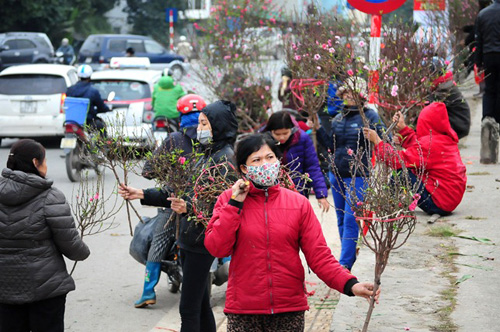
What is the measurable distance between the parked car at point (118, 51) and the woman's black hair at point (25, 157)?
26.6 meters

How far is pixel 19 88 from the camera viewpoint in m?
17.5

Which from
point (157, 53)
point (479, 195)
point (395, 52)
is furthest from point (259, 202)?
point (157, 53)

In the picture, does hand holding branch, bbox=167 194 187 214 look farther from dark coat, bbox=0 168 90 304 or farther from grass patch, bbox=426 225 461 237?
grass patch, bbox=426 225 461 237

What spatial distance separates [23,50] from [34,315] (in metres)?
30.0

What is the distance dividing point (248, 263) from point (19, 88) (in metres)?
14.0

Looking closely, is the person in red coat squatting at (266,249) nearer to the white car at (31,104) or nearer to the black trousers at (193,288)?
A: the black trousers at (193,288)

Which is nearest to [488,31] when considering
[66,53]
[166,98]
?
[166,98]

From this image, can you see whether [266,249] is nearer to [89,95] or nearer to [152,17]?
[89,95]

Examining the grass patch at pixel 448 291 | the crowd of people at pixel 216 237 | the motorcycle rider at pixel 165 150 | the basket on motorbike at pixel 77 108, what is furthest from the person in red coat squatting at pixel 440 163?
the basket on motorbike at pixel 77 108

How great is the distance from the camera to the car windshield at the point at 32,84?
57.1 feet

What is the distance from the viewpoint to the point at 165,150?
19.0ft

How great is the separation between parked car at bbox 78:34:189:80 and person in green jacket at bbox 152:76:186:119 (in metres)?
15.8

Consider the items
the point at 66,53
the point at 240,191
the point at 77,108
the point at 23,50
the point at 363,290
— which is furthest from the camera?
the point at 66,53

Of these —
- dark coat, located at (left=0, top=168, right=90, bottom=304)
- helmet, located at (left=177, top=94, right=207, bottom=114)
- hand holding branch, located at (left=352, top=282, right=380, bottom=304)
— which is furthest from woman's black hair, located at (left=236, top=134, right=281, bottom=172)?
helmet, located at (left=177, top=94, right=207, bottom=114)
